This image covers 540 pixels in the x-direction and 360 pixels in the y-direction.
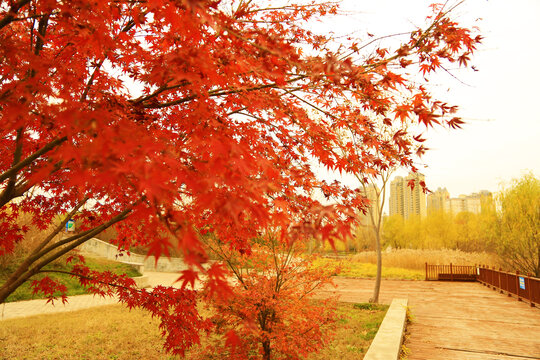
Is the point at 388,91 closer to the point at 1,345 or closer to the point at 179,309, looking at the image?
the point at 179,309

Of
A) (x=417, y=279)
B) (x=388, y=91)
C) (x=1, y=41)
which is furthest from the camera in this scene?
(x=417, y=279)

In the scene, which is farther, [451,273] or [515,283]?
[451,273]

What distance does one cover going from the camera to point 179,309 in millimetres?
3699

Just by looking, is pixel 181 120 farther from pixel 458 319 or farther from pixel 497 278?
pixel 497 278

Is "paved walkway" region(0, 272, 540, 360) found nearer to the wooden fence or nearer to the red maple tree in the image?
the wooden fence

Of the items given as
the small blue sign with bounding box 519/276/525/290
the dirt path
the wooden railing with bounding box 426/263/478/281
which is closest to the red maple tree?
the dirt path

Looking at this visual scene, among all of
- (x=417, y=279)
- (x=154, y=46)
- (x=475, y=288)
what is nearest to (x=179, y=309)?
(x=154, y=46)

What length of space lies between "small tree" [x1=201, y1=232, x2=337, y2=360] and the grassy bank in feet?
3.69

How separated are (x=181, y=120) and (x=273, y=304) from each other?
314 centimetres

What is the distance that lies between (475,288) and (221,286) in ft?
55.4

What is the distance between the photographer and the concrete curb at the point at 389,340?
4312 millimetres

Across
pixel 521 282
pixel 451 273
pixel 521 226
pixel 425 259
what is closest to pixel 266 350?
pixel 521 282

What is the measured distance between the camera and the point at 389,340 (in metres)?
5.02

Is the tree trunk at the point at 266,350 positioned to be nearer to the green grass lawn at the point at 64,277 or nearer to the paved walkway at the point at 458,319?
the paved walkway at the point at 458,319
